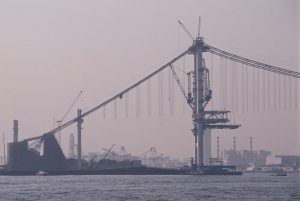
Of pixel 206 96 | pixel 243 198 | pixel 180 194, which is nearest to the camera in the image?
pixel 243 198

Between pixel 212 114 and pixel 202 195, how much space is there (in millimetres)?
86539

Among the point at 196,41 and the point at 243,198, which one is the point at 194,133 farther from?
the point at 243,198

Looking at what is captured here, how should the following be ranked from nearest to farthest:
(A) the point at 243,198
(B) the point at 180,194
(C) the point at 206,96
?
(A) the point at 243,198, (B) the point at 180,194, (C) the point at 206,96

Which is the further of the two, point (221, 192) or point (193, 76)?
point (193, 76)

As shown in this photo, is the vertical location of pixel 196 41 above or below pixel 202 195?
above

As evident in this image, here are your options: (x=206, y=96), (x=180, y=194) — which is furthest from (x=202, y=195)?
(x=206, y=96)

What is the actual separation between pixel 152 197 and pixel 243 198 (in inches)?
396

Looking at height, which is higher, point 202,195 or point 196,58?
point 196,58

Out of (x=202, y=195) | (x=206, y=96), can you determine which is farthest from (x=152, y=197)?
(x=206, y=96)

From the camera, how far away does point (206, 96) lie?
184375 millimetres

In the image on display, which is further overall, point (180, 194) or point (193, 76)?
point (193, 76)

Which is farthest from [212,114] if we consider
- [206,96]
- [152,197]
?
[152,197]

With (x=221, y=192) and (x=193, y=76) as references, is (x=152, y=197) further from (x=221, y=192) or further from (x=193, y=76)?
(x=193, y=76)

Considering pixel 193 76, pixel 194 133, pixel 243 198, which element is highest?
pixel 193 76
